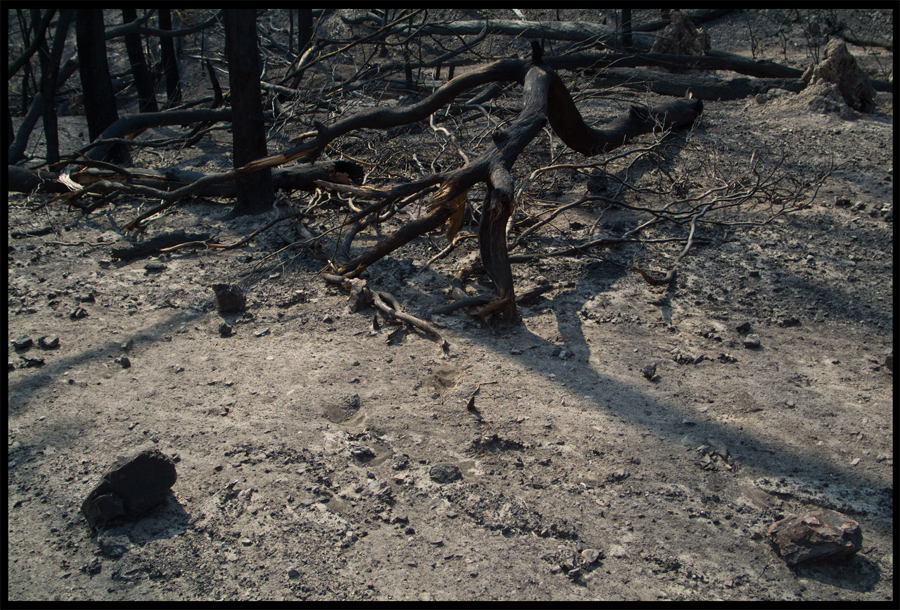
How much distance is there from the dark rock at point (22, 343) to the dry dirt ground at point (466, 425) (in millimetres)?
36

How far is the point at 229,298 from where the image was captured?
3631mm

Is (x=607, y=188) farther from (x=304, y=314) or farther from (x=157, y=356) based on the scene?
(x=157, y=356)

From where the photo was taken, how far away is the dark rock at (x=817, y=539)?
1.91 metres

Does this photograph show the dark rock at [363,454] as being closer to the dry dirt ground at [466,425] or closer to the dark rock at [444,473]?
the dry dirt ground at [466,425]

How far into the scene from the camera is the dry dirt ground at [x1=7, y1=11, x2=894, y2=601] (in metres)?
1.96

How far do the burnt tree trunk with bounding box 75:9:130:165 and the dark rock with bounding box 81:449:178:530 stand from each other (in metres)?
5.43

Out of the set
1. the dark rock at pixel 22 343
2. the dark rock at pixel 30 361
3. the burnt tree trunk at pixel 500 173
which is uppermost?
the burnt tree trunk at pixel 500 173

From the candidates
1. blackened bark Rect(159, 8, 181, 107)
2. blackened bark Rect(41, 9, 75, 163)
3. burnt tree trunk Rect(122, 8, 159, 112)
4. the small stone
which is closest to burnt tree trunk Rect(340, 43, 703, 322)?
the small stone

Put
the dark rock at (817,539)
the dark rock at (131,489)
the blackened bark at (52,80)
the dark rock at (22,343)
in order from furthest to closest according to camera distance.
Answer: the blackened bark at (52,80) < the dark rock at (22,343) < the dark rock at (131,489) < the dark rock at (817,539)

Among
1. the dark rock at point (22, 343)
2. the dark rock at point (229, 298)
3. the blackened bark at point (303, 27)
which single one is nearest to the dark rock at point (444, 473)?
the dark rock at point (229, 298)

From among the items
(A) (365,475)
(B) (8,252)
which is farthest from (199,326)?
(B) (8,252)

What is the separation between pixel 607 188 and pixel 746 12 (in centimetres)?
866

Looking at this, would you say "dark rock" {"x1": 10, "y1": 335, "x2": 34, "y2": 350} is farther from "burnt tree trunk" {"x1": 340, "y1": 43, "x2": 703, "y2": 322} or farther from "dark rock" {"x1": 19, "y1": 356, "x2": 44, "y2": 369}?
"burnt tree trunk" {"x1": 340, "y1": 43, "x2": 703, "y2": 322}

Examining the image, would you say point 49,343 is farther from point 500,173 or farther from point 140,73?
point 140,73
